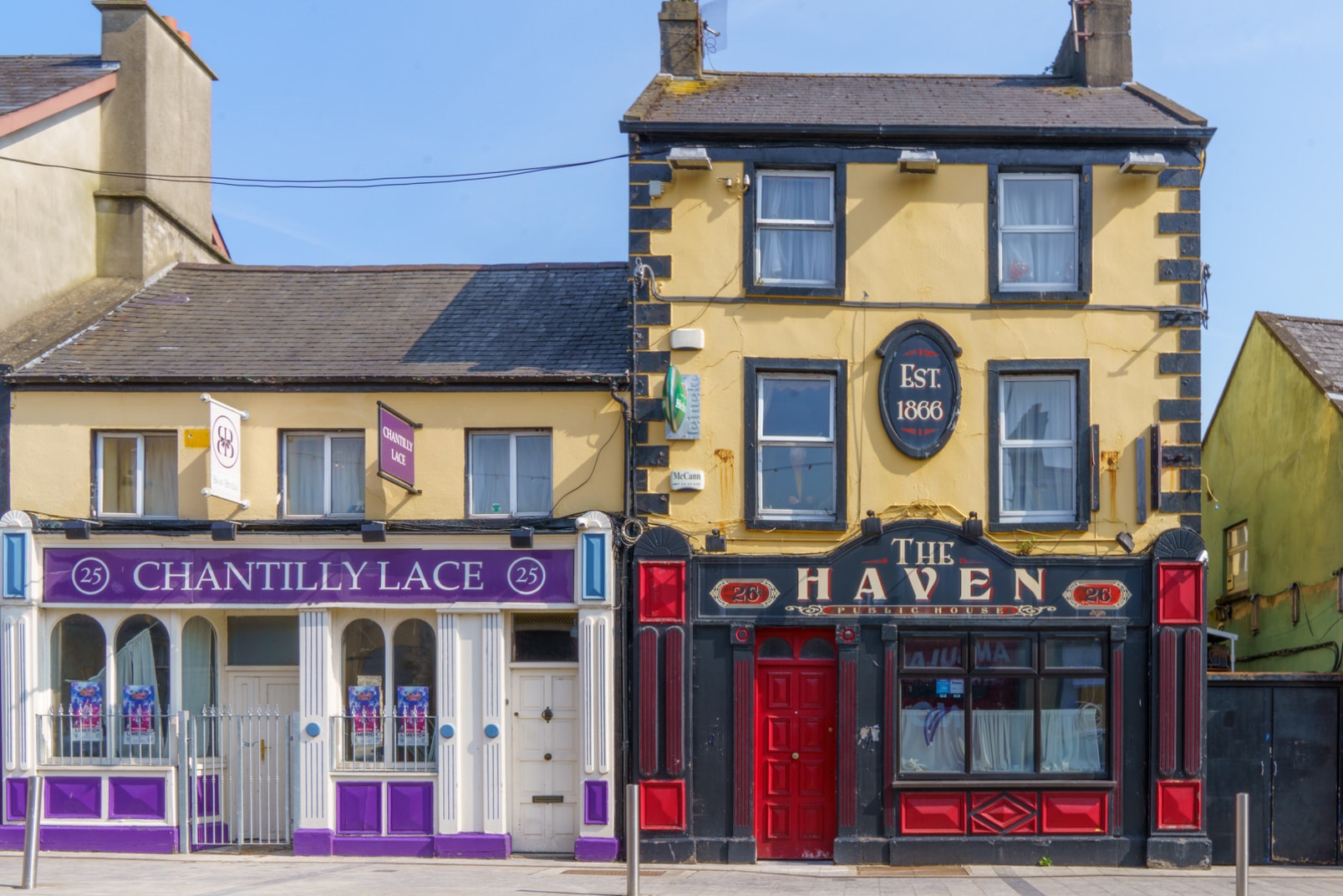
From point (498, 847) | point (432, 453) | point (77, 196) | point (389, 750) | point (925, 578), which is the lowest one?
point (498, 847)

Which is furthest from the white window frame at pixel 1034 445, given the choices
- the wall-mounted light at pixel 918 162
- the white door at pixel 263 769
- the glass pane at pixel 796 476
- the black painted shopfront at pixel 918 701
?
the white door at pixel 263 769

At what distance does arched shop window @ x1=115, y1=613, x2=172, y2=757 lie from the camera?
15242 millimetres

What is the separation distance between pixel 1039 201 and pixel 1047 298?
1256 millimetres

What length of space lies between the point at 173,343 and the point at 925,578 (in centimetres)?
984

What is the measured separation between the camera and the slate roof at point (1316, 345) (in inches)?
670

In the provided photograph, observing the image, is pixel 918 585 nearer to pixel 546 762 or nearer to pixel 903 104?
pixel 546 762

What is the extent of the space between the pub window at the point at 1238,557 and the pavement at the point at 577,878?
A: 5939 millimetres

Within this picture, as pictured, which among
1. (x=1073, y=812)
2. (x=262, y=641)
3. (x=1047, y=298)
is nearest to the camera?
(x=1073, y=812)

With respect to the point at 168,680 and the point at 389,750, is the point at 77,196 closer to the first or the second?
the point at 168,680

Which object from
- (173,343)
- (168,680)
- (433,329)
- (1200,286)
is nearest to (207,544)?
(168,680)

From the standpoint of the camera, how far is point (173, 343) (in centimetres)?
1623

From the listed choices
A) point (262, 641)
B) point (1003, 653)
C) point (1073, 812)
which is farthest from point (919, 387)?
point (262, 641)

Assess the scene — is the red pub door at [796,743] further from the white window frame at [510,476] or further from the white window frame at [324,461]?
the white window frame at [324,461]

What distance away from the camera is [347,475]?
1561cm
